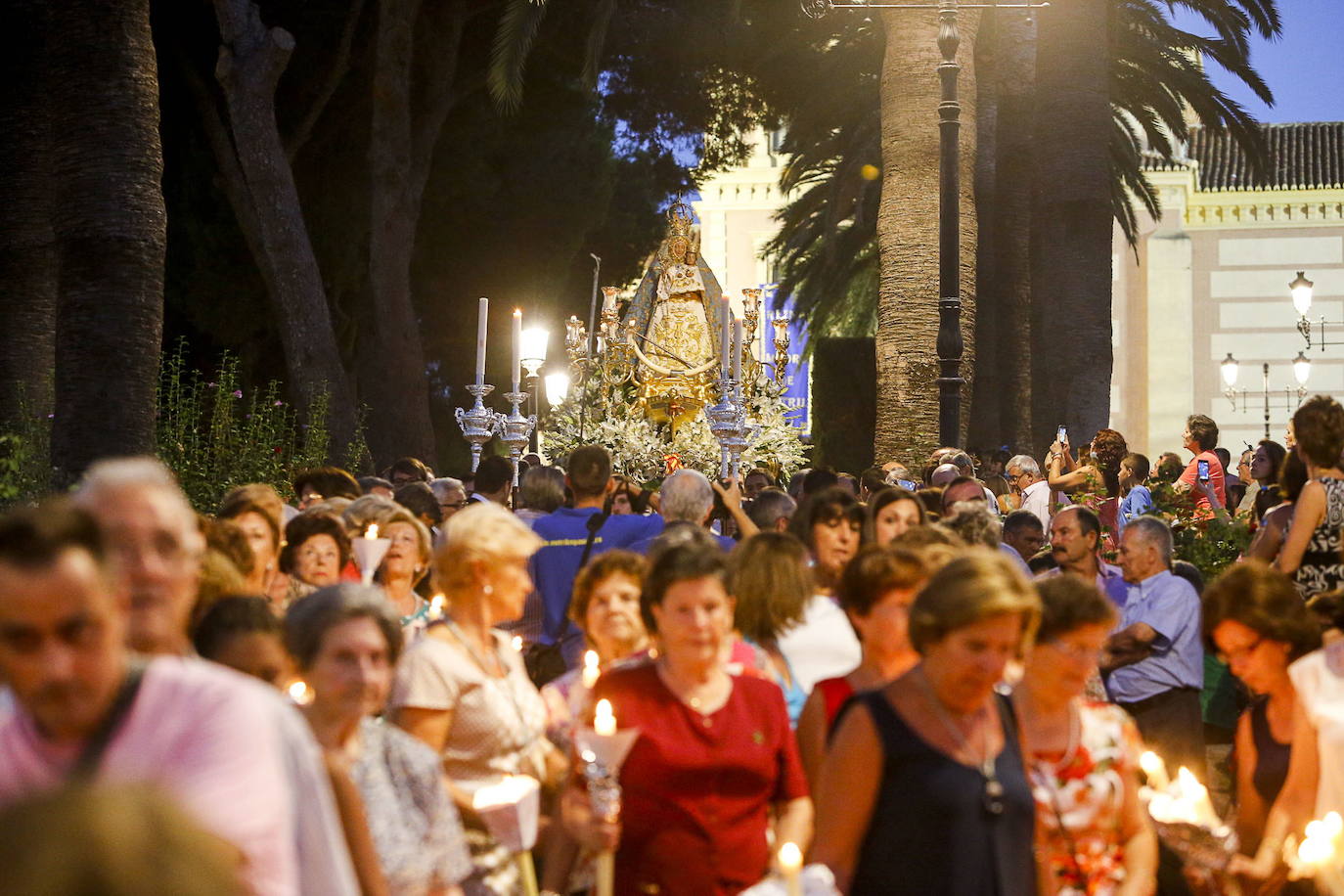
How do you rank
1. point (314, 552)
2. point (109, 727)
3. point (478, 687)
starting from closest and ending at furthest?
point (109, 727), point (478, 687), point (314, 552)

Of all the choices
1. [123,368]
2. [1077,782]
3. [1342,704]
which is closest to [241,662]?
[1077,782]

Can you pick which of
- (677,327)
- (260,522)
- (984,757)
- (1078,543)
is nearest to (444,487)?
(260,522)

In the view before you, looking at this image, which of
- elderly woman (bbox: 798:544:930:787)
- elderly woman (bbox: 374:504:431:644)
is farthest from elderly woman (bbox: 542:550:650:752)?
elderly woman (bbox: 374:504:431:644)

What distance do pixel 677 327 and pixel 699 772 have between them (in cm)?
2022

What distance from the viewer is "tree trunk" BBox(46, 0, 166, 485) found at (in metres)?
10.5

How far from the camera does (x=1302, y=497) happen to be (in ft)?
25.2

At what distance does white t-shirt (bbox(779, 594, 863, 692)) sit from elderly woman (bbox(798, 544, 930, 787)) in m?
0.51

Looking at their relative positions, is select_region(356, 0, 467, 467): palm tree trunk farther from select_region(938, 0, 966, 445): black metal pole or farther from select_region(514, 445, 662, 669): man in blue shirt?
select_region(514, 445, 662, 669): man in blue shirt

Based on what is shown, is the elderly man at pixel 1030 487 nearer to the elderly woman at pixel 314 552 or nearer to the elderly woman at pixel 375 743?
the elderly woman at pixel 314 552

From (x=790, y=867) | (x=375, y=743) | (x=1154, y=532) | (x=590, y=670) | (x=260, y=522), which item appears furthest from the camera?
(x=1154, y=532)

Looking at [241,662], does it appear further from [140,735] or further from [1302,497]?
[1302,497]

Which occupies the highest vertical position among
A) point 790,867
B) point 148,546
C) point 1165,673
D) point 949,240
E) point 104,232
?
point 949,240

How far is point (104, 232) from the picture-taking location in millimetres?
10539

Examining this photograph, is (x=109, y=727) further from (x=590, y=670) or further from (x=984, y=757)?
(x=590, y=670)
